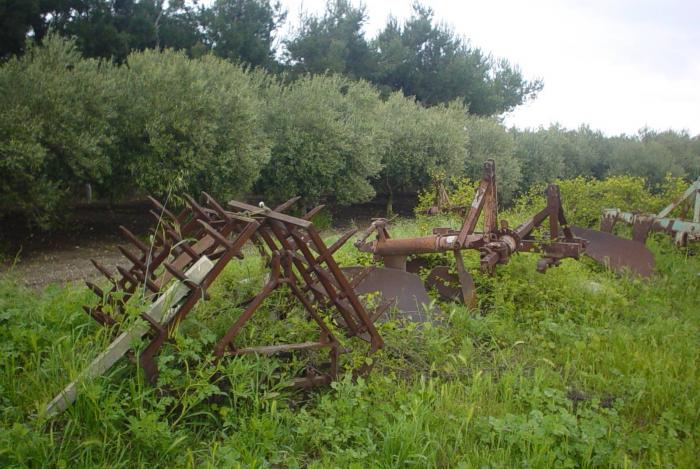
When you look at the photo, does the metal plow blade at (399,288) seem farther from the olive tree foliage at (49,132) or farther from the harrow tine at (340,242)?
the olive tree foliage at (49,132)

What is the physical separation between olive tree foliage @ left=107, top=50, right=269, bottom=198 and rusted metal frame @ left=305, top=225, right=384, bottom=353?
23.7 feet

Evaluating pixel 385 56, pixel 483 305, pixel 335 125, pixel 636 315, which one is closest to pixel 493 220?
pixel 483 305

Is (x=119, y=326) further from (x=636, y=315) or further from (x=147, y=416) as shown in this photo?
(x=636, y=315)

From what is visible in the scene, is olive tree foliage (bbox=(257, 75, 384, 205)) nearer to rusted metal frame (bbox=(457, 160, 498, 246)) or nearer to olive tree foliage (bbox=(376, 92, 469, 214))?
olive tree foliage (bbox=(376, 92, 469, 214))

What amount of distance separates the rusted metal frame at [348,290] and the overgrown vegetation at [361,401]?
245mm

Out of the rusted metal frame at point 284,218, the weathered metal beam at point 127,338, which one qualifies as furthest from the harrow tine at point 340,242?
the weathered metal beam at point 127,338

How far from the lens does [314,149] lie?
13.7 meters

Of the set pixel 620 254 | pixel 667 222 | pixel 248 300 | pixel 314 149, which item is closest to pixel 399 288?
pixel 248 300

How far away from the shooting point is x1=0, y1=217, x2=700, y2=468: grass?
2.66m

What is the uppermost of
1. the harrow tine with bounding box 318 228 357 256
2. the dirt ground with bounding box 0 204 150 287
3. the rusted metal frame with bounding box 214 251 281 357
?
the harrow tine with bounding box 318 228 357 256

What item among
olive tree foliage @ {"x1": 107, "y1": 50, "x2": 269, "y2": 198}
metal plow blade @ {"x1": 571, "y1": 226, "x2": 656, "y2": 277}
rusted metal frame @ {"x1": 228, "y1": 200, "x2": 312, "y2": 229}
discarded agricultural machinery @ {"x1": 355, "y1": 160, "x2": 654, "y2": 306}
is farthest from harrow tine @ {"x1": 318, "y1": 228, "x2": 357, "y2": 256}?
olive tree foliage @ {"x1": 107, "y1": 50, "x2": 269, "y2": 198}

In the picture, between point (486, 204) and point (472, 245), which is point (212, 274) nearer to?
point (472, 245)

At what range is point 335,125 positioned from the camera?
13.8 metres

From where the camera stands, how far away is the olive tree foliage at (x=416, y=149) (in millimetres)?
16922
